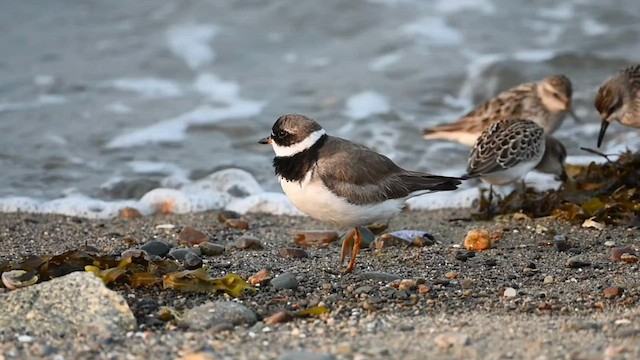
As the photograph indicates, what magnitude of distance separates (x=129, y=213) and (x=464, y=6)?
22.2ft

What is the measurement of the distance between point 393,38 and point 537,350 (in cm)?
857

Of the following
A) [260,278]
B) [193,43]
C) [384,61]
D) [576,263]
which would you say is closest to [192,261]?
[260,278]

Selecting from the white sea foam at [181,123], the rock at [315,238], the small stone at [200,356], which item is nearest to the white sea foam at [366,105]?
the white sea foam at [181,123]

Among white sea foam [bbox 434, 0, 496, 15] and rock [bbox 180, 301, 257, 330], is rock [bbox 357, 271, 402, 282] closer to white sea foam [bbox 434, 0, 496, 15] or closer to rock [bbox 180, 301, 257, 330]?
rock [bbox 180, 301, 257, 330]

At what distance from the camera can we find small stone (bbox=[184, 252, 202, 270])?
5.46 meters

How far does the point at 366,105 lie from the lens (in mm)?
10305

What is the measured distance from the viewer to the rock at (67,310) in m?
4.18

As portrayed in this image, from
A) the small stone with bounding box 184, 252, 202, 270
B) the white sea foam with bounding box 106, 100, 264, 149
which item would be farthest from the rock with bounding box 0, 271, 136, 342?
the white sea foam with bounding box 106, 100, 264, 149

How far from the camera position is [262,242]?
6.46 meters

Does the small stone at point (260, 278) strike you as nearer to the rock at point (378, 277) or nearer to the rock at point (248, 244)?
the rock at point (378, 277)

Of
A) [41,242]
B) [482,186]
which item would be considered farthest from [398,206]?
[482,186]

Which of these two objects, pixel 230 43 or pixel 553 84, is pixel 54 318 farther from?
pixel 230 43

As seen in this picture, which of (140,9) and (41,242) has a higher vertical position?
(140,9)

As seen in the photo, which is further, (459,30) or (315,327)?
(459,30)
